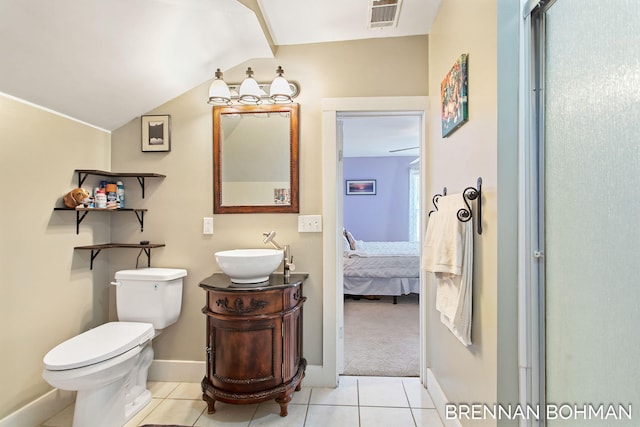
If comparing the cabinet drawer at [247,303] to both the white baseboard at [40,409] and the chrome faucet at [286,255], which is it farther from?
the white baseboard at [40,409]

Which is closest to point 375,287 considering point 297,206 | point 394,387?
point 394,387

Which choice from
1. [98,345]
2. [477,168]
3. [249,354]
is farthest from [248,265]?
[477,168]

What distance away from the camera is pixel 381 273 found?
4.21m

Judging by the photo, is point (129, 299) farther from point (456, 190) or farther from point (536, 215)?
point (536, 215)

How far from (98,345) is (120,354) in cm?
13

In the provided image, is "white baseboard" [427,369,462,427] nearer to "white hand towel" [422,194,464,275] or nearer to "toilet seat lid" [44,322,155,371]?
"white hand towel" [422,194,464,275]

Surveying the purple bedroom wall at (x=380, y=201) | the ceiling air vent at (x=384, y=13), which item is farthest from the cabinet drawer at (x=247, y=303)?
the purple bedroom wall at (x=380, y=201)

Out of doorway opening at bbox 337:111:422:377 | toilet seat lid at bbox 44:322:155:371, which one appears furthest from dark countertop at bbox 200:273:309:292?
doorway opening at bbox 337:111:422:377

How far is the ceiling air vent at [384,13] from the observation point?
188cm

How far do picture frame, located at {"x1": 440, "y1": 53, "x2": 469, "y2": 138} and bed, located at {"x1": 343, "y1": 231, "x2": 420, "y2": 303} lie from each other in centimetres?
259

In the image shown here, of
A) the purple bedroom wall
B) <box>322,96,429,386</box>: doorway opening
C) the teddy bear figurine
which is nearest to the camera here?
the teddy bear figurine

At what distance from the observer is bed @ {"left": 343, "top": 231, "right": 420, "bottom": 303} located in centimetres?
421

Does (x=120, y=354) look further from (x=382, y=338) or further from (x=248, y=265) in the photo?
(x=382, y=338)

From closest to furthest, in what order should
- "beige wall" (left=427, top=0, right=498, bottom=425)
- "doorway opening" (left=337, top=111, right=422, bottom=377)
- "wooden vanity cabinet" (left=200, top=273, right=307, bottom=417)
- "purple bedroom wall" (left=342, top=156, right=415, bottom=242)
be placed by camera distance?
"beige wall" (left=427, top=0, right=498, bottom=425) < "wooden vanity cabinet" (left=200, top=273, right=307, bottom=417) < "doorway opening" (left=337, top=111, right=422, bottom=377) < "purple bedroom wall" (left=342, top=156, right=415, bottom=242)
